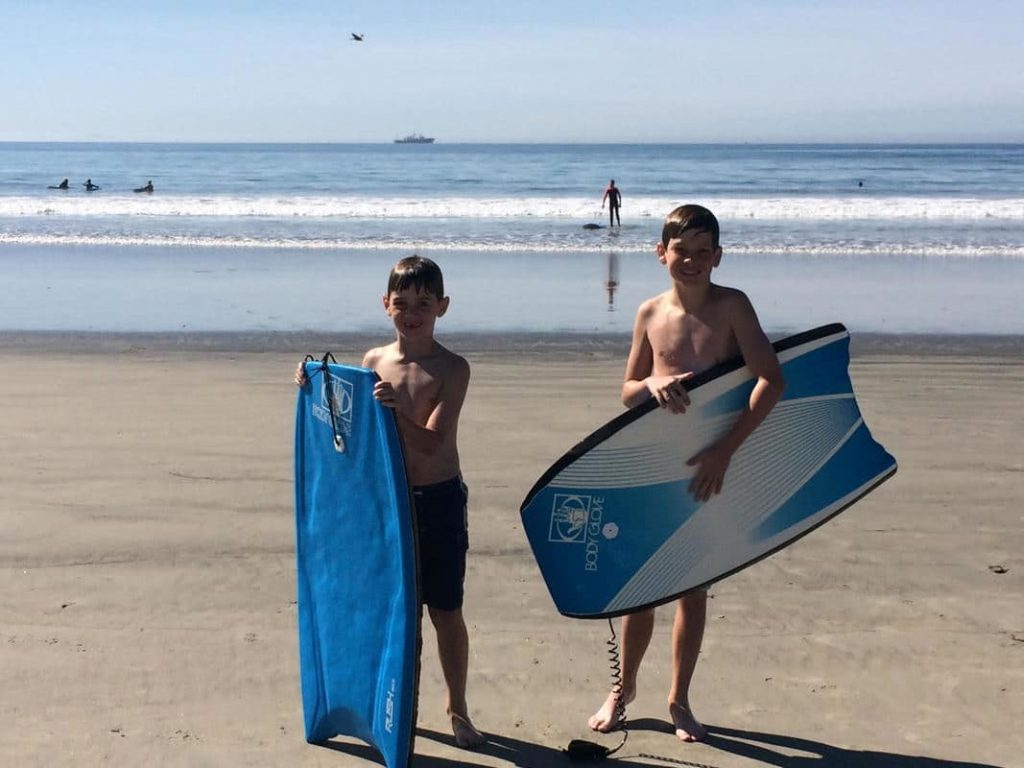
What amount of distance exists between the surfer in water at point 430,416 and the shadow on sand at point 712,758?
359 mm

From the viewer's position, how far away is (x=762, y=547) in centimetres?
354

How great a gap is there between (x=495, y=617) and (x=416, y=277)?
1596 millimetres

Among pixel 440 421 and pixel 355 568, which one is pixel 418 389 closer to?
pixel 440 421

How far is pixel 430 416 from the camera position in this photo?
326cm

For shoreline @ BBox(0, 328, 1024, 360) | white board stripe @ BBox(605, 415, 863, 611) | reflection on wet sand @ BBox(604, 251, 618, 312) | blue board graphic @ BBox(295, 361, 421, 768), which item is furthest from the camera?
reflection on wet sand @ BBox(604, 251, 618, 312)

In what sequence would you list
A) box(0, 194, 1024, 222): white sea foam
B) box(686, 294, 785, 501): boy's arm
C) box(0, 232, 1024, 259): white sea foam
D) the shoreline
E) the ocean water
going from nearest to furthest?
box(686, 294, 785, 501): boy's arm < the shoreline < the ocean water < box(0, 232, 1024, 259): white sea foam < box(0, 194, 1024, 222): white sea foam

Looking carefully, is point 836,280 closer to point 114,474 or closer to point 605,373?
point 605,373

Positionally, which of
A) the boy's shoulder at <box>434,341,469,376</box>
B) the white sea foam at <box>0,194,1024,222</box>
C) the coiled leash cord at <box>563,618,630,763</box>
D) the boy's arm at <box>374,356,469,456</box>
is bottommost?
the coiled leash cord at <box>563,618,630,763</box>

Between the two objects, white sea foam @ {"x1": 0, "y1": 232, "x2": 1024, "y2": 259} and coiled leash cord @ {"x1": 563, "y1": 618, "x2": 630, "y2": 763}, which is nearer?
coiled leash cord @ {"x1": 563, "y1": 618, "x2": 630, "y2": 763}

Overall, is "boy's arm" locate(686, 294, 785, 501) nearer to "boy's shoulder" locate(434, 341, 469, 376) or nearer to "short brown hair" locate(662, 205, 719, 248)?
"short brown hair" locate(662, 205, 719, 248)

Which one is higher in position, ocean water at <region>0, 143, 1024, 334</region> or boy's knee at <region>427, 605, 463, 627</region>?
ocean water at <region>0, 143, 1024, 334</region>

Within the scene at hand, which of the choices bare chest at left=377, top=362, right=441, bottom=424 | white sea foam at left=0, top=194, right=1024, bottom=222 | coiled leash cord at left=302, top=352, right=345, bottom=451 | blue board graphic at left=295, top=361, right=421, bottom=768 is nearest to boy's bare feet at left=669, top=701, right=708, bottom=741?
blue board graphic at left=295, top=361, right=421, bottom=768

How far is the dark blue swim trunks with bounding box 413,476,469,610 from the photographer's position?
10.8 ft

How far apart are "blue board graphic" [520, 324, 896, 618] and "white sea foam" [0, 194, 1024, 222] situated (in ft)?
80.6
